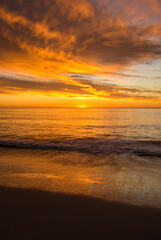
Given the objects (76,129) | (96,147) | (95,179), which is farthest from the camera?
Answer: (76,129)

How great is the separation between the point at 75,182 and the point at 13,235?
280 centimetres

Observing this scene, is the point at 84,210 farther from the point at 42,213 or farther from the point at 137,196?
the point at 137,196

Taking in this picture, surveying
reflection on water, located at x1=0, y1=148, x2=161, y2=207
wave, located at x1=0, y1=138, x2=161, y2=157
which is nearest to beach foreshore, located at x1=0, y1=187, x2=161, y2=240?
reflection on water, located at x1=0, y1=148, x2=161, y2=207

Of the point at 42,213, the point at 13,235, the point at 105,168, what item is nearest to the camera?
the point at 13,235

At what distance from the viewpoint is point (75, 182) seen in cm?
542

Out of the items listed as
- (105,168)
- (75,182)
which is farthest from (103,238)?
(105,168)

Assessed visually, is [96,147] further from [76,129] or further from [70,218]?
[76,129]

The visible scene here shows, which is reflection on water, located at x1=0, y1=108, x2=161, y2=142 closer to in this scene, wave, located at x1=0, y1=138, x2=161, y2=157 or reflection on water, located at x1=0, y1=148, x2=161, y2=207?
wave, located at x1=0, y1=138, x2=161, y2=157

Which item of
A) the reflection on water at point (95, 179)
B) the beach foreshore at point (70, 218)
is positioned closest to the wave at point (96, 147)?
the reflection on water at point (95, 179)

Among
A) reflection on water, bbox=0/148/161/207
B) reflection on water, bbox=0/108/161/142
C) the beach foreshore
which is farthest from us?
reflection on water, bbox=0/108/161/142

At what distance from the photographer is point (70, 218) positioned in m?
3.46

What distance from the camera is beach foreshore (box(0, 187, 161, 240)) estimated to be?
2.97m

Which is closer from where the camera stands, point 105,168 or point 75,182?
point 75,182

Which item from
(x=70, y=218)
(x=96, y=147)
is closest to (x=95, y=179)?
(x=70, y=218)
